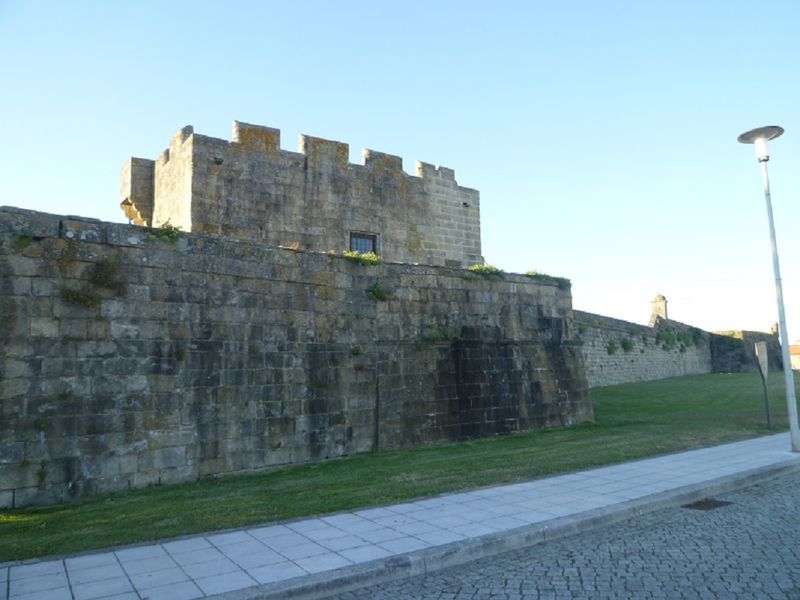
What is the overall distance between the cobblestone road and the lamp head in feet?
26.4

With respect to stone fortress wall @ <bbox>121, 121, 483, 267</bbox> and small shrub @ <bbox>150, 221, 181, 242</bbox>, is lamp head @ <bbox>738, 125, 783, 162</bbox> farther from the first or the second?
small shrub @ <bbox>150, 221, 181, 242</bbox>

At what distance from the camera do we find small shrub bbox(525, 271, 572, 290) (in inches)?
613

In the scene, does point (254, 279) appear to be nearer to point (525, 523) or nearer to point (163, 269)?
point (163, 269)

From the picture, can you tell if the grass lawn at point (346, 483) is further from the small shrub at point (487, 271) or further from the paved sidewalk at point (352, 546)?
the small shrub at point (487, 271)

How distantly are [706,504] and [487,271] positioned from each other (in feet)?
24.8

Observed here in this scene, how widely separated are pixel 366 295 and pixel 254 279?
2584 millimetres

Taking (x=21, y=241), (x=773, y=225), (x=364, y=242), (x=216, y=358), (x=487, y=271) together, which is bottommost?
(x=216, y=358)

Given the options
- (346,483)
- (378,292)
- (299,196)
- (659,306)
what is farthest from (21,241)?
(659,306)

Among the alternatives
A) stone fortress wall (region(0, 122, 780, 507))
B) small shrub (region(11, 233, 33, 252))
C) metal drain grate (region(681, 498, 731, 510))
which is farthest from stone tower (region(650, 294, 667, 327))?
small shrub (region(11, 233, 33, 252))

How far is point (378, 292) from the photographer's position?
12469 millimetres

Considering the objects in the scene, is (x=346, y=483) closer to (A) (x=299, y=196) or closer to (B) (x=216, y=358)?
(B) (x=216, y=358)

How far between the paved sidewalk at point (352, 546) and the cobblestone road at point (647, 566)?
216mm

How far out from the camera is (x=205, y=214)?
13.4 m

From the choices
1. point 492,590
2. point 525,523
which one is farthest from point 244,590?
point 525,523
